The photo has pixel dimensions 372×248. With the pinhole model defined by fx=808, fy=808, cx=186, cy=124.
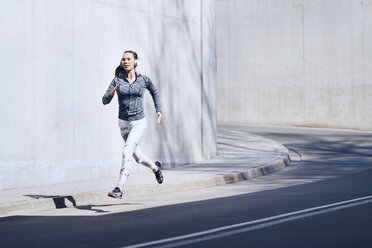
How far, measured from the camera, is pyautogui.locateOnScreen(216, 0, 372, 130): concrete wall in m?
31.9

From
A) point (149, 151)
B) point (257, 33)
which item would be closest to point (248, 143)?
point (149, 151)

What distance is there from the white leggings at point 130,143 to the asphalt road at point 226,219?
1.61 feet

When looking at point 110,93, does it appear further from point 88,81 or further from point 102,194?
point 88,81

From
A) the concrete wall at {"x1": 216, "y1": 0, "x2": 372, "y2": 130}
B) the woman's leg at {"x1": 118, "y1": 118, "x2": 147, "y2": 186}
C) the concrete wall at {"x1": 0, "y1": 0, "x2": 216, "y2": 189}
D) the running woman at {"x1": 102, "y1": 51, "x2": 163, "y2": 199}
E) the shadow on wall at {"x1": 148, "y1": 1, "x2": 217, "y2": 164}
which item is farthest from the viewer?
the concrete wall at {"x1": 216, "y1": 0, "x2": 372, "y2": 130}

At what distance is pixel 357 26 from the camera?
31969 mm

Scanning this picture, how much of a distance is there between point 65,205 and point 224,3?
81.8 feet

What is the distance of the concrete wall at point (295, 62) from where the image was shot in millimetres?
31906

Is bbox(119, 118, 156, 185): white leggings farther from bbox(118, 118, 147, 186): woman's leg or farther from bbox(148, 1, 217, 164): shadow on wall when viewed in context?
bbox(148, 1, 217, 164): shadow on wall

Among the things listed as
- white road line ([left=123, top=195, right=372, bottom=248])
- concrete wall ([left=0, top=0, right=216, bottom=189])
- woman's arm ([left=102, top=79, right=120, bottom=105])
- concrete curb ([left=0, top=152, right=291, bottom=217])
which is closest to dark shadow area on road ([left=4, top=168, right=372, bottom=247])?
white road line ([left=123, top=195, right=372, bottom=248])

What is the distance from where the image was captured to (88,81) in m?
14.5

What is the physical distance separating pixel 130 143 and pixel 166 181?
2.81 metres

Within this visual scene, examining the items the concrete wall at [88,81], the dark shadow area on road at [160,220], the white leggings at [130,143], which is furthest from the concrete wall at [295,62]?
the white leggings at [130,143]

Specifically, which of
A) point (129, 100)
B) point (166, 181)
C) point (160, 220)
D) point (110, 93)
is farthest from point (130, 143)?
point (166, 181)

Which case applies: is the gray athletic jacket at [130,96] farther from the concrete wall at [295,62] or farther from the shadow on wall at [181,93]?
the concrete wall at [295,62]
